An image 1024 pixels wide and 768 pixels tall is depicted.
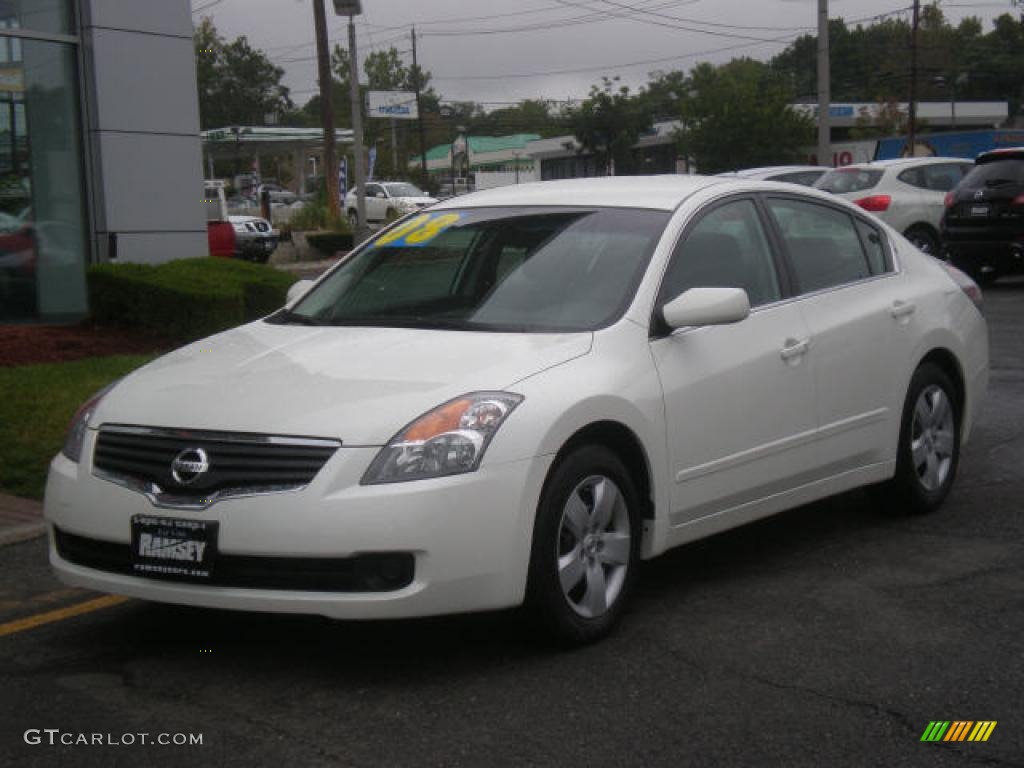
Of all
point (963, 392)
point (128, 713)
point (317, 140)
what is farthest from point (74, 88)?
A: point (317, 140)

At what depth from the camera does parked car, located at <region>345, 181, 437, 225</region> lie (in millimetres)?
46844

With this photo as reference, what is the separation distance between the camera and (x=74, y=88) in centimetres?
1351

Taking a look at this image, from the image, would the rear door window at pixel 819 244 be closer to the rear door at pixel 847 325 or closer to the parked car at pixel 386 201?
the rear door at pixel 847 325

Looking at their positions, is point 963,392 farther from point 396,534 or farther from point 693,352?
point 396,534

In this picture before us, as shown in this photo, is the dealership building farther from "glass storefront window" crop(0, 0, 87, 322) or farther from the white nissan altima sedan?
the white nissan altima sedan

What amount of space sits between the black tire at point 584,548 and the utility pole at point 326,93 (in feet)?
105

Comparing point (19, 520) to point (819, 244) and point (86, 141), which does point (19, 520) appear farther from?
point (86, 141)

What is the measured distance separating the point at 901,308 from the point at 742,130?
52.6 m

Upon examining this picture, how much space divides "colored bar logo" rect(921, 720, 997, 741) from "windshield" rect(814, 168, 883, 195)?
16.3 m

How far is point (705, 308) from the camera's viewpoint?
522 cm

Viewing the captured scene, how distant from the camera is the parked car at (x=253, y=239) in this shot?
34.6 m

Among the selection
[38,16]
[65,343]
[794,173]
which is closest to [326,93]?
[794,173]

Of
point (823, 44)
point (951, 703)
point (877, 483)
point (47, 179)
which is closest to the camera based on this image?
point (951, 703)

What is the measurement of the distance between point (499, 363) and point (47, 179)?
972cm
